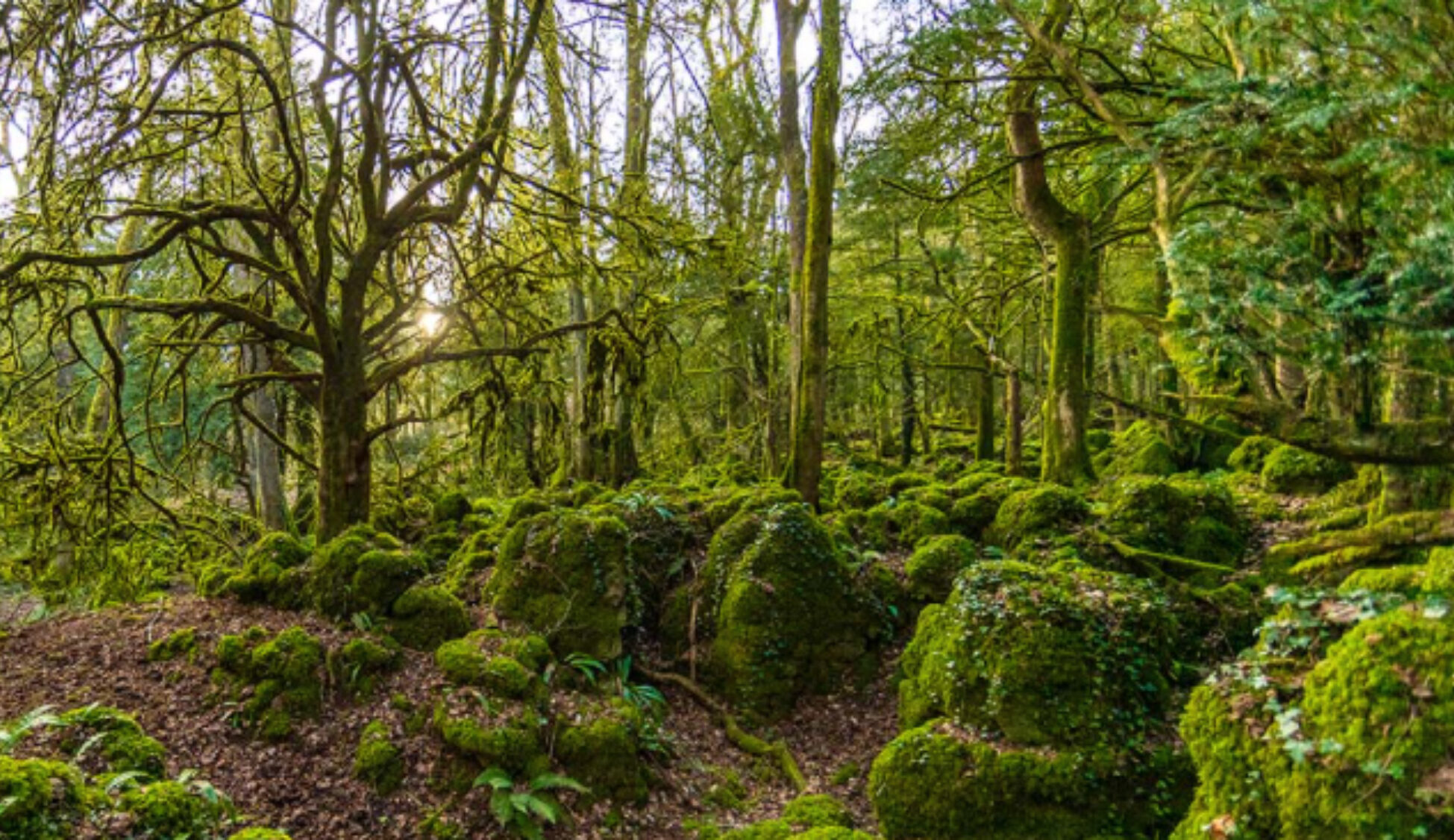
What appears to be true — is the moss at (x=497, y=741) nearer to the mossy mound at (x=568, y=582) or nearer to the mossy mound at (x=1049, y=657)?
the mossy mound at (x=568, y=582)

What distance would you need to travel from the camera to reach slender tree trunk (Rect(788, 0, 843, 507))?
8039 mm

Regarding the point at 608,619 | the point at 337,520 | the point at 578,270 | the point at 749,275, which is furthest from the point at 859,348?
the point at 337,520

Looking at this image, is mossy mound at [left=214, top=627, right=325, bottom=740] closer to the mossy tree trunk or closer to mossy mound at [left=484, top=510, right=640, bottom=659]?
mossy mound at [left=484, top=510, right=640, bottom=659]

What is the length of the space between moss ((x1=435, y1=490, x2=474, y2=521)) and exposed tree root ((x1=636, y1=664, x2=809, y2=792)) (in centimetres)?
397

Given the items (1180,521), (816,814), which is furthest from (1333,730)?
(1180,521)

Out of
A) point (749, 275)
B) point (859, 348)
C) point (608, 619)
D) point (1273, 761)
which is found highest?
point (749, 275)

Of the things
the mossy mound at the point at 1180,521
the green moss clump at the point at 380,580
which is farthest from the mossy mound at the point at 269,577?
the mossy mound at the point at 1180,521

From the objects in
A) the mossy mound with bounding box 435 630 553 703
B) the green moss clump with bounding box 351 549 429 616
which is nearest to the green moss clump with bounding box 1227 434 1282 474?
the mossy mound with bounding box 435 630 553 703

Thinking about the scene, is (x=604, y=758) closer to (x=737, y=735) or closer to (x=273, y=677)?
(x=737, y=735)

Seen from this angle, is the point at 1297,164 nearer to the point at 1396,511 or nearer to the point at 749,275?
the point at 1396,511

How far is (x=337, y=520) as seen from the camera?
719 cm

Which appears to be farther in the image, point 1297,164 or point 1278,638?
point 1297,164

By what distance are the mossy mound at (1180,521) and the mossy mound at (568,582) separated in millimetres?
4461

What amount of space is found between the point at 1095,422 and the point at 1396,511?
1391 centimetres
